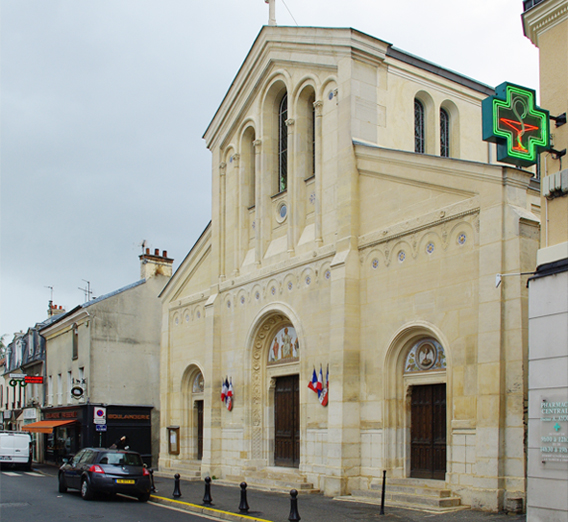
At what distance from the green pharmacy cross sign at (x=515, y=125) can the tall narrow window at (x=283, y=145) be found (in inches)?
459

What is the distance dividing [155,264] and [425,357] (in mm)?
22607

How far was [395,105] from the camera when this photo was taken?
20141mm

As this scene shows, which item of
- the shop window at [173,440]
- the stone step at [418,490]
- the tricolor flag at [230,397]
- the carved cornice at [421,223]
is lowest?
the shop window at [173,440]

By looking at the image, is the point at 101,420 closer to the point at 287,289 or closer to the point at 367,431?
the point at 287,289

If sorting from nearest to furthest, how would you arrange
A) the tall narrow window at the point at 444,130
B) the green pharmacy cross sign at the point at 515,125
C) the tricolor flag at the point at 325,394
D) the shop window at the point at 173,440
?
the green pharmacy cross sign at the point at 515,125 < the tricolor flag at the point at 325,394 < the tall narrow window at the point at 444,130 < the shop window at the point at 173,440

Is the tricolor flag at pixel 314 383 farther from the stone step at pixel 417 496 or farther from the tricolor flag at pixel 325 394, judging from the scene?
the stone step at pixel 417 496

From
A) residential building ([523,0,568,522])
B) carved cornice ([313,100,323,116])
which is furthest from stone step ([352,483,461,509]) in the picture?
carved cornice ([313,100,323,116])

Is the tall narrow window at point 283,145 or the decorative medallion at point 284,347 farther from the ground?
the tall narrow window at point 283,145

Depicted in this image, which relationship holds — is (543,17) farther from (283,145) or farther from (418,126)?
(283,145)

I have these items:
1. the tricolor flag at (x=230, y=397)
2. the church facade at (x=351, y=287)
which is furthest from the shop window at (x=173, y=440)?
the tricolor flag at (x=230, y=397)

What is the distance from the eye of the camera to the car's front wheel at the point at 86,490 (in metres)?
17.8

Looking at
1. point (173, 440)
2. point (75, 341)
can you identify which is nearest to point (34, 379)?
point (75, 341)

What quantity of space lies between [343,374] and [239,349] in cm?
612

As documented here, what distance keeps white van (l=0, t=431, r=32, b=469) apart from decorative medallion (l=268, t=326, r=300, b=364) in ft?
55.2
